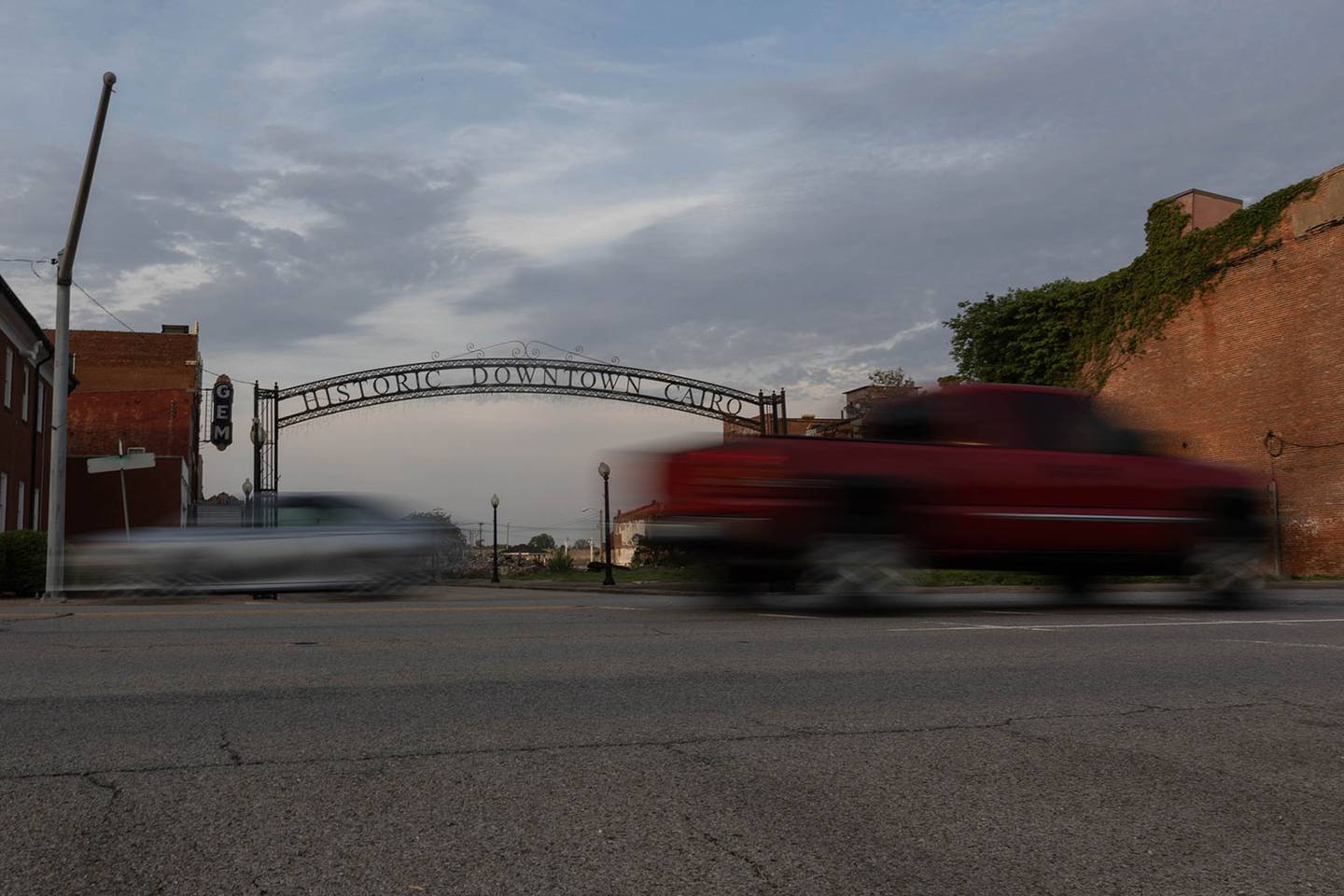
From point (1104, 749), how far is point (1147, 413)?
29930 millimetres

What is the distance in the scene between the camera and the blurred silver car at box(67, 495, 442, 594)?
1496 centimetres

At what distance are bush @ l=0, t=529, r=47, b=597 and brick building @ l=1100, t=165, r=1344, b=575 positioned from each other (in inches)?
867

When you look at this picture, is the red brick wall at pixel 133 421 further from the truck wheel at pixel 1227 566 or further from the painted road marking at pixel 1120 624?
the painted road marking at pixel 1120 624

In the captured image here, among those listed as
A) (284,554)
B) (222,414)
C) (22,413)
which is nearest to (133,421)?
(222,414)

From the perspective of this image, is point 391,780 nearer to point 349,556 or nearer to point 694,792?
point 694,792

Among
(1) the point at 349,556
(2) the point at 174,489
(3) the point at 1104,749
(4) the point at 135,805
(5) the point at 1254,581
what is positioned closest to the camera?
(4) the point at 135,805

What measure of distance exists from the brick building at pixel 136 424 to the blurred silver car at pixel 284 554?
22.0m

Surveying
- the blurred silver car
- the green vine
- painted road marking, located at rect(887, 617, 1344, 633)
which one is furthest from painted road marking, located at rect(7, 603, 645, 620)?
the green vine

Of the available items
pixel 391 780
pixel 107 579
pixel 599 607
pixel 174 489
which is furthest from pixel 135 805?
pixel 174 489

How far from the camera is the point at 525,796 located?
12.8 feet

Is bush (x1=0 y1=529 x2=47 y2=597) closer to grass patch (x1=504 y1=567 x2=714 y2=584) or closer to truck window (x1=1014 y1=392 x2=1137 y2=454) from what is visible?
truck window (x1=1014 y1=392 x2=1137 y2=454)

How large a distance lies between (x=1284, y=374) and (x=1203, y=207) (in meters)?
6.36

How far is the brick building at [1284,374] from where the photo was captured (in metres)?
27.0

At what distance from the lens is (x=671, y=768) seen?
14.2 feet
